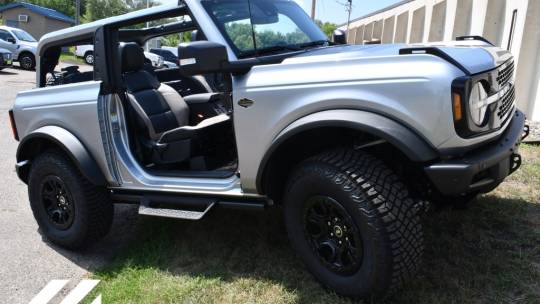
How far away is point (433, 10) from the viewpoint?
19.5 metres

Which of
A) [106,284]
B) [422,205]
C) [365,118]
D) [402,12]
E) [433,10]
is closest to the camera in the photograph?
[365,118]

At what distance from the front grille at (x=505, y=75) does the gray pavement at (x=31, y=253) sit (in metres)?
3.26

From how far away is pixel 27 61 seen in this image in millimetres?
Result: 22000

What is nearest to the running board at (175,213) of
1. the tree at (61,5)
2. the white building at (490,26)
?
the white building at (490,26)

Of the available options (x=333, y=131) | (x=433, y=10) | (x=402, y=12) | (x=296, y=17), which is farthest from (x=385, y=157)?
(x=402, y=12)

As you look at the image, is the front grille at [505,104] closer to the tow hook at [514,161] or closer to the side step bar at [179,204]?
the tow hook at [514,161]

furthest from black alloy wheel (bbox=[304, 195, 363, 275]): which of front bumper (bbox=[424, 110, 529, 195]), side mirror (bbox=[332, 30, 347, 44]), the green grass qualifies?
side mirror (bbox=[332, 30, 347, 44])

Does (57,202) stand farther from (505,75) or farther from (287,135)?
(505,75)

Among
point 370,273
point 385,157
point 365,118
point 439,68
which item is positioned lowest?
point 370,273

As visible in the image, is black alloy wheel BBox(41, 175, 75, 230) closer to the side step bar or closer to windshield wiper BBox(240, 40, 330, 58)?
the side step bar

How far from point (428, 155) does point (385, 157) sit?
1.58 feet

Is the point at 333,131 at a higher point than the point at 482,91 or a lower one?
lower

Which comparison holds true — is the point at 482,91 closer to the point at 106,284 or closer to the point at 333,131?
the point at 333,131

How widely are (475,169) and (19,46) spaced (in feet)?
76.5
